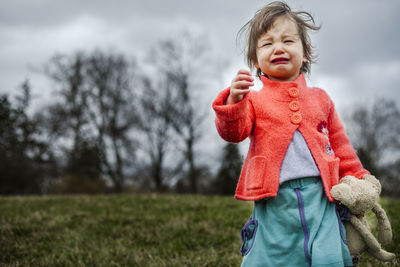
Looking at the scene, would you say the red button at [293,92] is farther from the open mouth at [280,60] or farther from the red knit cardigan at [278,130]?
the open mouth at [280,60]

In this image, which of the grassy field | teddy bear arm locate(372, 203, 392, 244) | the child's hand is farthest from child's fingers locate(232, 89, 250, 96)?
the grassy field

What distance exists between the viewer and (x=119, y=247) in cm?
358

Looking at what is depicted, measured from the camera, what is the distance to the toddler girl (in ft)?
5.57

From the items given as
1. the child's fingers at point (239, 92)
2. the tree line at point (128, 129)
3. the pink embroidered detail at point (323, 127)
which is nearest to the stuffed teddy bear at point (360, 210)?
the pink embroidered detail at point (323, 127)

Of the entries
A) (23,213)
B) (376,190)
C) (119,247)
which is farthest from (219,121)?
(23,213)

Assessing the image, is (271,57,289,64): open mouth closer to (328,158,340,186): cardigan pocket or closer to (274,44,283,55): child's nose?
(274,44,283,55): child's nose

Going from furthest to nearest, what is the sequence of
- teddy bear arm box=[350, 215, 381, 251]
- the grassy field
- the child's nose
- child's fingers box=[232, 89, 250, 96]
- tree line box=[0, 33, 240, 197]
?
1. tree line box=[0, 33, 240, 197]
2. the grassy field
3. the child's nose
4. teddy bear arm box=[350, 215, 381, 251]
5. child's fingers box=[232, 89, 250, 96]

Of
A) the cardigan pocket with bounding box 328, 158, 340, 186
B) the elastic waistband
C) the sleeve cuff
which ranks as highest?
the sleeve cuff

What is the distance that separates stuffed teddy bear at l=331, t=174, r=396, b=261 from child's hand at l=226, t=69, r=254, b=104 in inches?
26.8

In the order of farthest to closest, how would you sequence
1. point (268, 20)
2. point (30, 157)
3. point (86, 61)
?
1. point (86, 61)
2. point (30, 157)
3. point (268, 20)

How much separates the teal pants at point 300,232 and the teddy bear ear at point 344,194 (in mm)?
74

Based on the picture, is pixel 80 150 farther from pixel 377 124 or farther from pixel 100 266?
pixel 377 124

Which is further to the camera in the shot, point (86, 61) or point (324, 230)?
point (86, 61)

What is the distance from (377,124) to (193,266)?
87.2 ft
